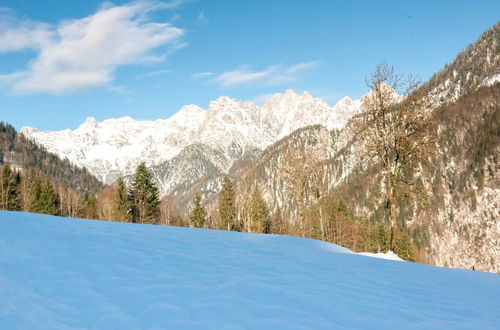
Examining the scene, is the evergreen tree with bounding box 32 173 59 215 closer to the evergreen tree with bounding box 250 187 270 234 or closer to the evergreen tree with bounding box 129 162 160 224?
the evergreen tree with bounding box 129 162 160 224

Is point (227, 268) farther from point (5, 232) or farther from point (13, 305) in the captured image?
point (5, 232)

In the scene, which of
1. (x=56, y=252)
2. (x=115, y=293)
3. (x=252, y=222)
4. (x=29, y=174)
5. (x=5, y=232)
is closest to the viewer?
(x=115, y=293)

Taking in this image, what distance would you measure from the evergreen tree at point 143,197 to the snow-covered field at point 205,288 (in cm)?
A: 4708

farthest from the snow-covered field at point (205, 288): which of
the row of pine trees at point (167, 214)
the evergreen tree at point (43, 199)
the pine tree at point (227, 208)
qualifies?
the pine tree at point (227, 208)

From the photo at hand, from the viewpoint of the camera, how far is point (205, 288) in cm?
846

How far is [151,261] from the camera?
1065 cm

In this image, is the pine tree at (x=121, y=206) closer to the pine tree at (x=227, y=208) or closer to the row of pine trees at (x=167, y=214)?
the row of pine trees at (x=167, y=214)

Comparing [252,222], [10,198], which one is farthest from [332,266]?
[10,198]

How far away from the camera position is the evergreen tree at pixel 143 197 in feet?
200

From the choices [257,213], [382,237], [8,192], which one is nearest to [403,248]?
[382,237]

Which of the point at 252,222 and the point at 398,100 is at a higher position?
the point at 398,100

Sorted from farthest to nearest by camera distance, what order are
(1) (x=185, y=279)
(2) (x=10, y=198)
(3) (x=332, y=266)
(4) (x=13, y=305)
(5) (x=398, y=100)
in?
(2) (x=10, y=198) < (5) (x=398, y=100) < (3) (x=332, y=266) < (1) (x=185, y=279) < (4) (x=13, y=305)

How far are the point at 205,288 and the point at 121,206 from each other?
181ft

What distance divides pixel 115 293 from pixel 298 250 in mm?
9499
